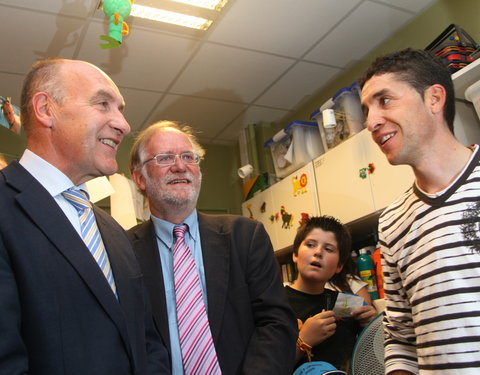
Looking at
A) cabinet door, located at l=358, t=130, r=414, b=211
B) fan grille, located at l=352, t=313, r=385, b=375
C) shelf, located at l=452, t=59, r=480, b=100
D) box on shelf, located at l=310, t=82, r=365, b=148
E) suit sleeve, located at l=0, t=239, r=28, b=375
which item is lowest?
fan grille, located at l=352, t=313, r=385, b=375

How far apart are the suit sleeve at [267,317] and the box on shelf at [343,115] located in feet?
4.91

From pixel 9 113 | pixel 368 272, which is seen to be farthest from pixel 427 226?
pixel 9 113

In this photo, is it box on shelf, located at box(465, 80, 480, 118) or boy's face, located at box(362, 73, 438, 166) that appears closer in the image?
boy's face, located at box(362, 73, 438, 166)

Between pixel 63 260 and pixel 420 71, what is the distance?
42.8 inches

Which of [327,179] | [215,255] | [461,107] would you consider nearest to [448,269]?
[215,255]

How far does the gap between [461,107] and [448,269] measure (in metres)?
1.53

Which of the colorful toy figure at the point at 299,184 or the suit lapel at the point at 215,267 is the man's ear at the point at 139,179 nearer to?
the suit lapel at the point at 215,267

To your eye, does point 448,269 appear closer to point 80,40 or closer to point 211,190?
point 80,40

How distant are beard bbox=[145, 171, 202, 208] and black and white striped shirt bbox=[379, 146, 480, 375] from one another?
70 centimetres

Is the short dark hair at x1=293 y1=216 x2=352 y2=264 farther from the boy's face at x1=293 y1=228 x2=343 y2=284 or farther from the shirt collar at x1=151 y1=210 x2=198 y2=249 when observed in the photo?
the shirt collar at x1=151 y1=210 x2=198 y2=249

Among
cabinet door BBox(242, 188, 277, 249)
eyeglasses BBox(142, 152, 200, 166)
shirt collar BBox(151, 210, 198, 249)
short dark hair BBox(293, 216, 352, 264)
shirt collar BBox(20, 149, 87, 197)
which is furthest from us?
cabinet door BBox(242, 188, 277, 249)

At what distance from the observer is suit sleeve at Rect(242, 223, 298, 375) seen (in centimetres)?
131

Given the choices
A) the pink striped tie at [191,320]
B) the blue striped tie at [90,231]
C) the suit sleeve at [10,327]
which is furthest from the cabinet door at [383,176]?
the suit sleeve at [10,327]

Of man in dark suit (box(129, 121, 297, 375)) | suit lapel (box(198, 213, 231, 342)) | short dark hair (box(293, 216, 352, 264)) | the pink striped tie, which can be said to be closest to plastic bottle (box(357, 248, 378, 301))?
short dark hair (box(293, 216, 352, 264))
